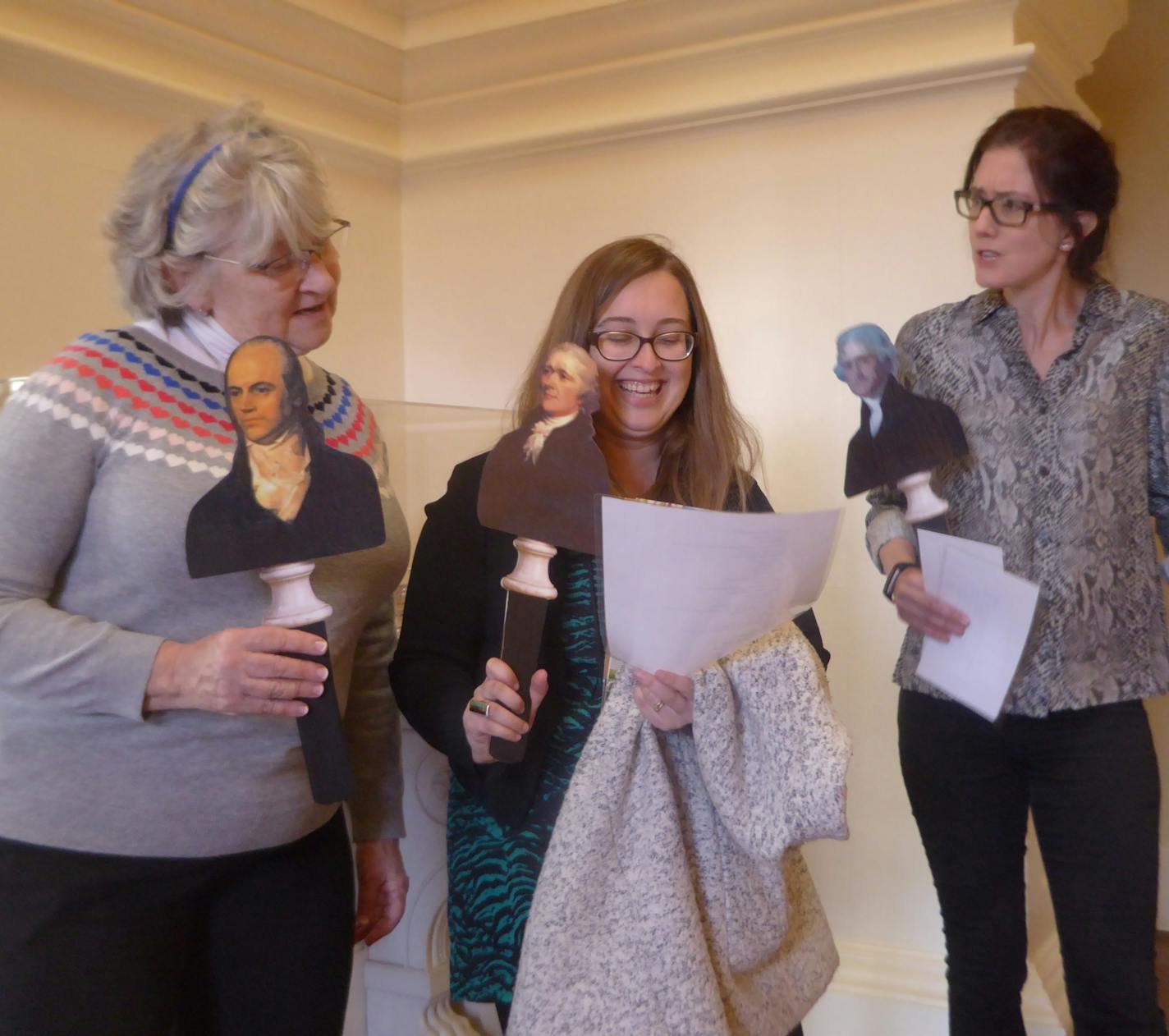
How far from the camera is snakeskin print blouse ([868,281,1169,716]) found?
4.59 feet

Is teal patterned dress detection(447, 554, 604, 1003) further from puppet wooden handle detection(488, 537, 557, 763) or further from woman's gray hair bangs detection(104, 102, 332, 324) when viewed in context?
woman's gray hair bangs detection(104, 102, 332, 324)

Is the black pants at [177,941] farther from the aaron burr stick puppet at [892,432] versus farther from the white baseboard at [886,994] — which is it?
the white baseboard at [886,994]

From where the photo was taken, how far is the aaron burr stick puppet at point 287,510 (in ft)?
3.26

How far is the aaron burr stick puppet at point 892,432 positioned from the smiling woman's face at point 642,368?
0.20 meters

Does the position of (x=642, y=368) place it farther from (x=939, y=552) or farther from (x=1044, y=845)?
(x=1044, y=845)

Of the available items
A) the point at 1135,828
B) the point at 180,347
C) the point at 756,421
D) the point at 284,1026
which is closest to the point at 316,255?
the point at 180,347

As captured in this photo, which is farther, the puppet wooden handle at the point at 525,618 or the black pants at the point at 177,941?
the puppet wooden handle at the point at 525,618

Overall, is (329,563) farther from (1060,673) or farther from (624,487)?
(1060,673)

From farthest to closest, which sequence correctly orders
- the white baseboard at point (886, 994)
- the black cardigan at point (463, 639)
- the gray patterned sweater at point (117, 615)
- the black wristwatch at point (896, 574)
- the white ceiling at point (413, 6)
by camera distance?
the white ceiling at point (413, 6)
the white baseboard at point (886, 994)
the black wristwatch at point (896, 574)
the black cardigan at point (463, 639)
the gray patterned sweater at point (117, 615)

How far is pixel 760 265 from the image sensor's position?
92.7 inches

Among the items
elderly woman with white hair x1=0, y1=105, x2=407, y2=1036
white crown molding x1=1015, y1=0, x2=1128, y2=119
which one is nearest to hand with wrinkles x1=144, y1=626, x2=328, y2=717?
elderly woman with white hair x1=0, y1=105, x2=407, y2=1036

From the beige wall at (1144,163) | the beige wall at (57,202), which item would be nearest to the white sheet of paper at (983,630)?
the beige wall at (57,202)

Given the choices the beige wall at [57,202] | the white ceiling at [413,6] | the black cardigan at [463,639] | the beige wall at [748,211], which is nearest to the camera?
the black cardigan at [463,639]

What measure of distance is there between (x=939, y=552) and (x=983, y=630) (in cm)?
11
